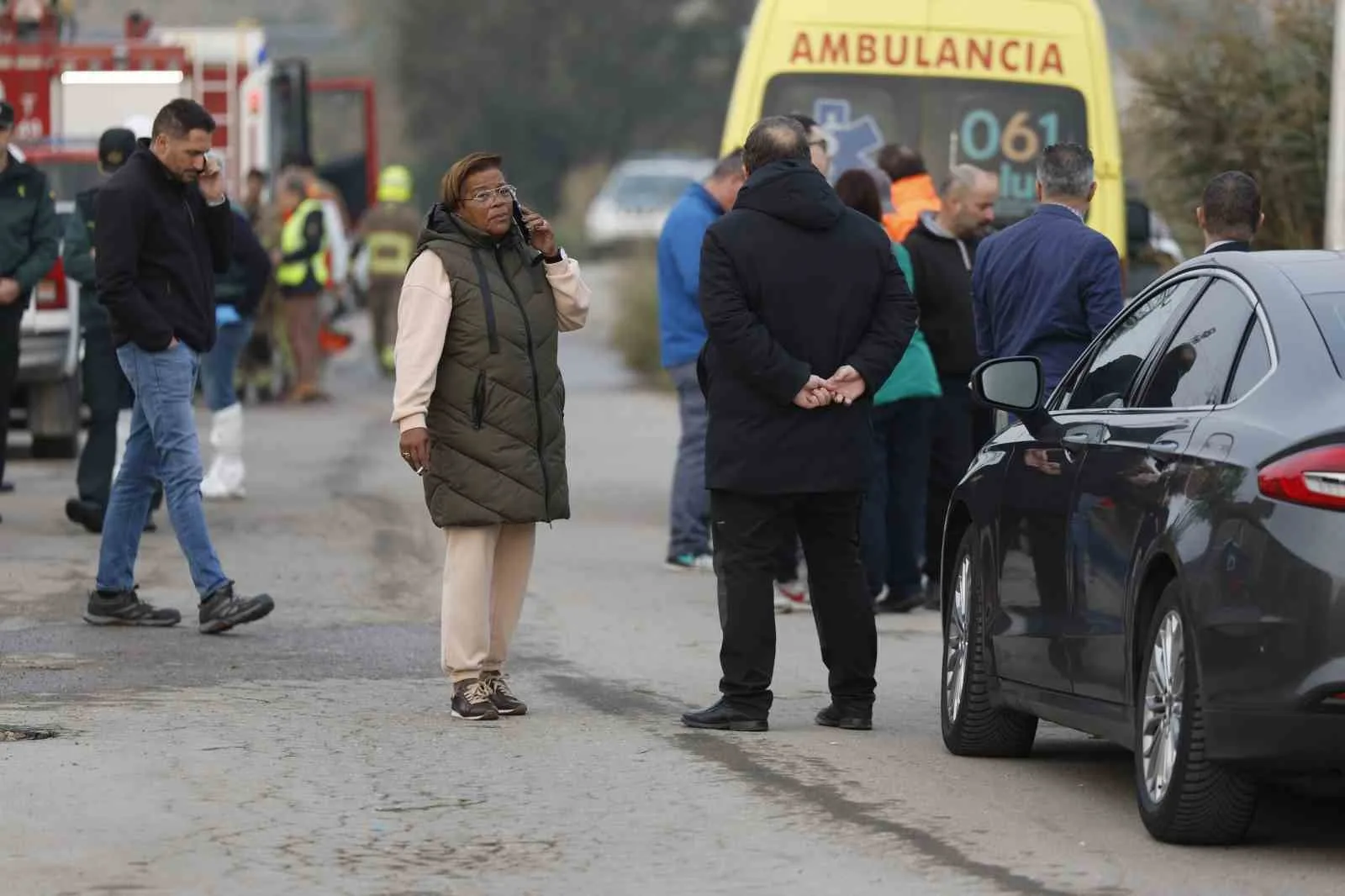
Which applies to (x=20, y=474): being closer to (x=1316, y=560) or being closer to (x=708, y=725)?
(x=708, y=725)

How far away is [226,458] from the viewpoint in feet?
52.2

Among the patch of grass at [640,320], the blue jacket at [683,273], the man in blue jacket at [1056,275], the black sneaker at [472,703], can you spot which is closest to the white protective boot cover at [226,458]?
the blue jacket at [683,273]

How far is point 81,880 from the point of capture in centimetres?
647

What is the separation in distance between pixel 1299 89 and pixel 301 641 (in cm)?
749

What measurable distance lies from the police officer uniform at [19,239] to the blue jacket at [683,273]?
301 centimetres

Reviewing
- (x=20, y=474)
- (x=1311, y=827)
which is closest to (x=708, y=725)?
(x=1311, y=827)

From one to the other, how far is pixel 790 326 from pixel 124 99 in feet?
55.1

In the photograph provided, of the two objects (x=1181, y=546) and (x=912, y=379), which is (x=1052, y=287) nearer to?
(x=912, y=379)

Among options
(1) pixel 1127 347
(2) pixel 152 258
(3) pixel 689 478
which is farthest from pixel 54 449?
(1) pixel 1127 347

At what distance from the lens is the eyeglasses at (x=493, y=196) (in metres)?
8.81

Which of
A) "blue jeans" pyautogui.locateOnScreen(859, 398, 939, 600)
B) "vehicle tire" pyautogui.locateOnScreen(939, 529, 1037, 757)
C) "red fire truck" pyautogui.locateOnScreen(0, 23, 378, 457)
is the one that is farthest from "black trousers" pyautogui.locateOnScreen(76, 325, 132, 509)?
"vehicle tire" pyautogui.locateOnScreen(939, 529, 1037, 757)

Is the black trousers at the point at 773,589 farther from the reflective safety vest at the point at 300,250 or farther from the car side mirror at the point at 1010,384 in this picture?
the reflective safety vest at the point at 300,250

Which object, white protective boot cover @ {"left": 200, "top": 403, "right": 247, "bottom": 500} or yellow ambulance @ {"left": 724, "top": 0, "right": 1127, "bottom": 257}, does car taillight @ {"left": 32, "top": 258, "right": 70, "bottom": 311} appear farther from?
yellow ambulance @ {"left": 724, "top": 0, "right": 1127, "bottom": 257}

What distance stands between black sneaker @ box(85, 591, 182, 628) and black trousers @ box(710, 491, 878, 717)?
9.72 ft
